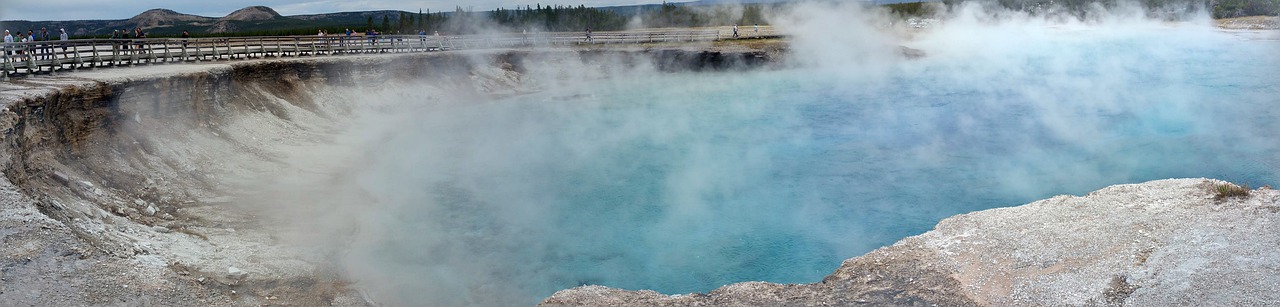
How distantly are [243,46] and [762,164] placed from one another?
17728 mm

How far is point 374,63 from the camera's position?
30109mm

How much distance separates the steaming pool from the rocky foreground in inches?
75.4

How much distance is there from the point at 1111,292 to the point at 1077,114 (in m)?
18.4

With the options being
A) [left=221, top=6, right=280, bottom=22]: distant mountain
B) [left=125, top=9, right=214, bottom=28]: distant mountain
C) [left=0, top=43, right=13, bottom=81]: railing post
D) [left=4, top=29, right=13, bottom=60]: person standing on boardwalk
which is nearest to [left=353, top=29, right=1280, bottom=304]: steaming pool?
[left=0, top=43, right=13, bottom=81]: railing post

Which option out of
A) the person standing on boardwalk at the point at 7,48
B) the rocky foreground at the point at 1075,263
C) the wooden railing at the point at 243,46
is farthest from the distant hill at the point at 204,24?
the rocky foreground at the point at 1075,263

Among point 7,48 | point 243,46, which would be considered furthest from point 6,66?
point 243,46

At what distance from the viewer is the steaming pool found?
13633 mm

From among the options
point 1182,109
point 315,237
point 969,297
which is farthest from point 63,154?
point 1182,109

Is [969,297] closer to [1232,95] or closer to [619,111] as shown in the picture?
[619,111]

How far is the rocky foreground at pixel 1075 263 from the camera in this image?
9.23m

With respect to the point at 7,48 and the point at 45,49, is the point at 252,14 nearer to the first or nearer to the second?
the point at 45,49

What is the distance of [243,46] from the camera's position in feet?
92.2

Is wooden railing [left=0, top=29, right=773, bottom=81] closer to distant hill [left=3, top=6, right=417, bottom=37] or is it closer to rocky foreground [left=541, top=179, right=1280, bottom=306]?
rocky foreground [left=541, top=179, right=1280, bottom=306]

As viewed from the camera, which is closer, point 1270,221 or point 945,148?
point 1270,221
